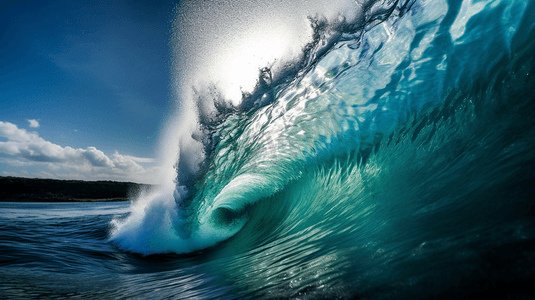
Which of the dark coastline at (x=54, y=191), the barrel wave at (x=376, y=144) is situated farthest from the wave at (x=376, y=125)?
the dark coastline at (x=54, y=191)

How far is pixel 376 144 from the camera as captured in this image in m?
4.41

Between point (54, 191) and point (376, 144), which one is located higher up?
point (54, 191)

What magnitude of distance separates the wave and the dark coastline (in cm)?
2637

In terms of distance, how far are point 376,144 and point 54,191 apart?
46.3 metres

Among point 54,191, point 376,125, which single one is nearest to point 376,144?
point 376,125

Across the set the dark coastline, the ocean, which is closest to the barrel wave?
the ocean

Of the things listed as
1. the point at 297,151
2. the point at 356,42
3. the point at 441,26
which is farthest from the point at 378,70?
the point at 297,151

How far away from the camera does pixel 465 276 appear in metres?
1.38

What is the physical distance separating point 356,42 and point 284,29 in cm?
97

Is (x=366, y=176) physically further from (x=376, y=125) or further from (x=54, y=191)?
(x=54, y=191)

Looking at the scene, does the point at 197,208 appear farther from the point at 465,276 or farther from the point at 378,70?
the point at 465,276

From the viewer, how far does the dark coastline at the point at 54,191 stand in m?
32.1

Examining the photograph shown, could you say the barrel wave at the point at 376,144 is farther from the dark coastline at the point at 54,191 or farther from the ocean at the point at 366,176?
the dark coastline at the point at 54,191

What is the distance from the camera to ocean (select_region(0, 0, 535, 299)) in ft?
5.65
